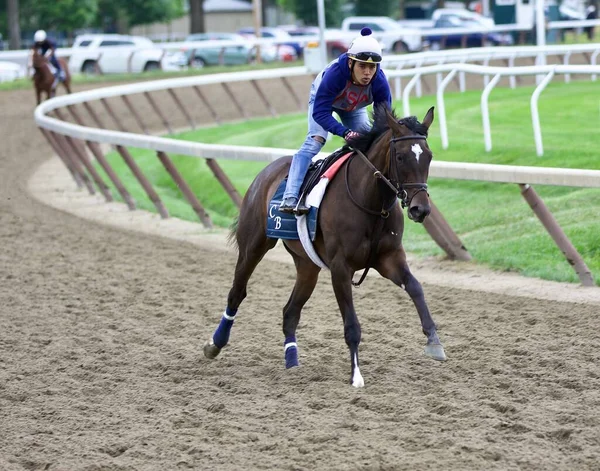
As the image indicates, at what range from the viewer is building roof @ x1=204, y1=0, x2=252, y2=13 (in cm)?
6894

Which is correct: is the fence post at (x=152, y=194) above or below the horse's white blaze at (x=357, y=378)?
below

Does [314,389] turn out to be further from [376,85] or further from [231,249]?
[231,249]

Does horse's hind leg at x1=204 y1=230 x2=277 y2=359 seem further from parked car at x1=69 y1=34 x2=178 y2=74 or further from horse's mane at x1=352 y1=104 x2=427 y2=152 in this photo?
parked car at x1=69 y1=34 x2=178 y2=74

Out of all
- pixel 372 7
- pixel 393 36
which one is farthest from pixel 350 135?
pixel 372 7

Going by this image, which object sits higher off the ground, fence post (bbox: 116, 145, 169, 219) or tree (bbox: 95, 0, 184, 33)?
tree (bbox: 95, 0, 184, 33)

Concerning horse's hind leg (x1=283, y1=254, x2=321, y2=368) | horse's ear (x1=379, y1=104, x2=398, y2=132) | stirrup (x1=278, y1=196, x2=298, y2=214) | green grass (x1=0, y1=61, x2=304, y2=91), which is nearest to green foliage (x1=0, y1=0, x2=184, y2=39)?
green grass (x1=0, y1=61, x2=304, y2=91)

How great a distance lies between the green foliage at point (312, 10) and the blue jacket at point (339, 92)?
46837 mm

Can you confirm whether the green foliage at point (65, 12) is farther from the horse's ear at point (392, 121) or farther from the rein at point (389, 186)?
the horse's ear at point (392, 121)

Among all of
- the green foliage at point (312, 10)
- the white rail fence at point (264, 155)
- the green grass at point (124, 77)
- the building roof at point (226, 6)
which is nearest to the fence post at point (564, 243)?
the white rail fence at point (264, 155)

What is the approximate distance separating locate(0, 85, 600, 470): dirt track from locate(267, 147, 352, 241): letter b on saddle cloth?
2.53 ft

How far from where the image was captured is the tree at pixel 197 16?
165 feet

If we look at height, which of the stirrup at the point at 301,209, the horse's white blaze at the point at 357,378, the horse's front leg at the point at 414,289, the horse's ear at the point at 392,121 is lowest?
the horse's white blaze at the point at 357,378

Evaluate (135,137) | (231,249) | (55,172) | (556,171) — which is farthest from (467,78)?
(556,171)

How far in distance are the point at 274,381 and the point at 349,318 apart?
55cm
